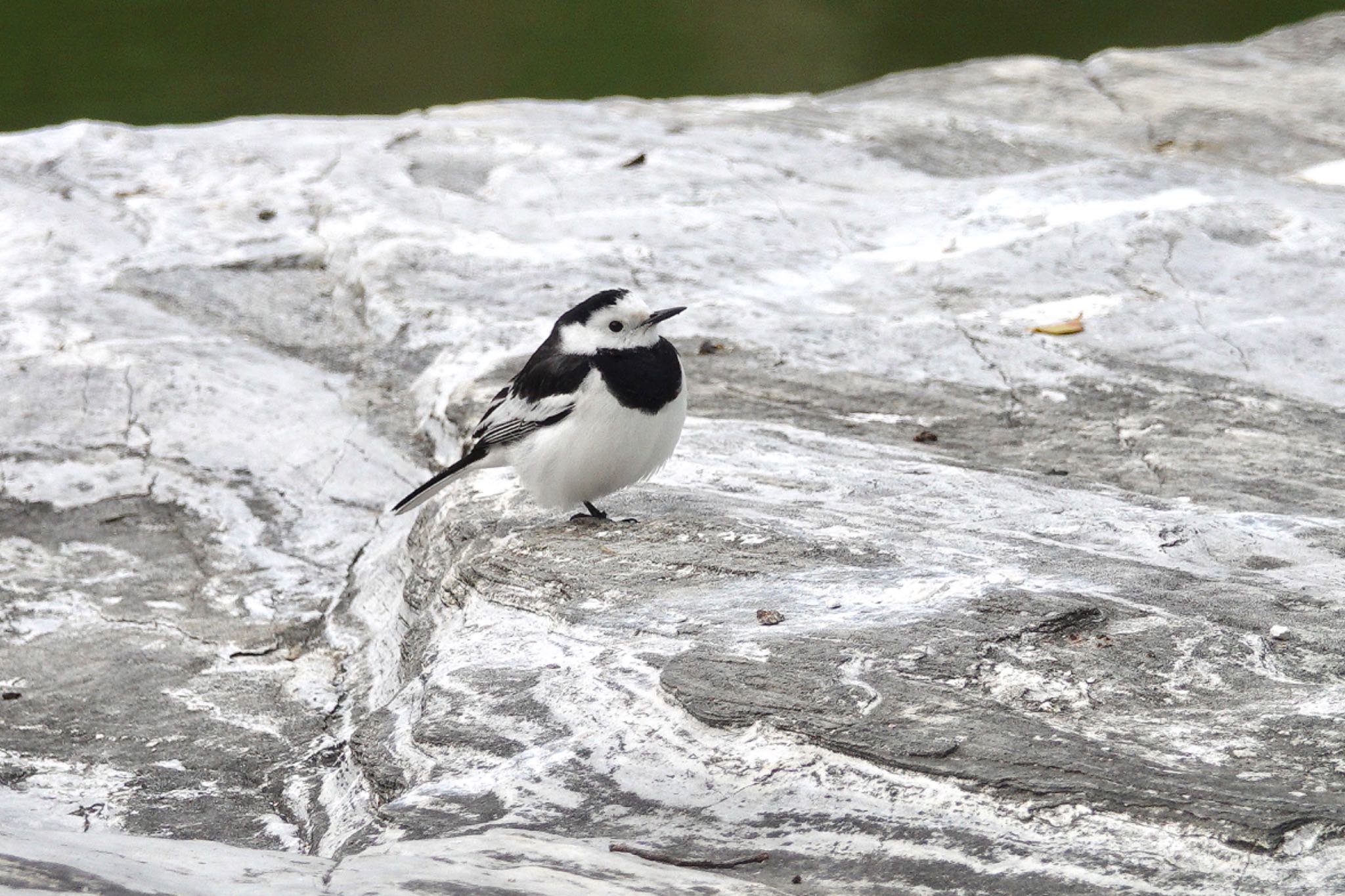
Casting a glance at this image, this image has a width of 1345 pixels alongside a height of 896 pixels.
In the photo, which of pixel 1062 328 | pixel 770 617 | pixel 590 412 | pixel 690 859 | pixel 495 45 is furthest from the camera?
pixel 495 45

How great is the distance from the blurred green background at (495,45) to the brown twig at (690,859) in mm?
15773

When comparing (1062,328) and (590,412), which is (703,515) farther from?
(1062,328)

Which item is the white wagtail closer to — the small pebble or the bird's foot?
the bird's foot

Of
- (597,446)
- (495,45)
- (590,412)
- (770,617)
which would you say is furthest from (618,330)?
(495,45)

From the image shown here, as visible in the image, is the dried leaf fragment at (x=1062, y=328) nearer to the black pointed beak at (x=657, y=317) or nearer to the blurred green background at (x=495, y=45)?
the black pointed beak at (x=657, y=317)

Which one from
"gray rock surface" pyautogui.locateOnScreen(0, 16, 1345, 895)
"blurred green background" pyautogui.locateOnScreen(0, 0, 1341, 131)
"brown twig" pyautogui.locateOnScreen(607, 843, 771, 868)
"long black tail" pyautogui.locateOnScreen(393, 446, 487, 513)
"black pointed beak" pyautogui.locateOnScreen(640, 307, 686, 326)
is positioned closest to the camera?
"brown twig" pyautogui.locateOnScreen(607, 843, 771, 868)

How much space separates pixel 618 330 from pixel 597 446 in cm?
41

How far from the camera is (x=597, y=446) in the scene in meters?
4.41

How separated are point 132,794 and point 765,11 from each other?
17.7m

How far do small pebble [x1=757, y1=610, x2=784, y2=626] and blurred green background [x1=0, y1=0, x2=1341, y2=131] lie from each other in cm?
1496

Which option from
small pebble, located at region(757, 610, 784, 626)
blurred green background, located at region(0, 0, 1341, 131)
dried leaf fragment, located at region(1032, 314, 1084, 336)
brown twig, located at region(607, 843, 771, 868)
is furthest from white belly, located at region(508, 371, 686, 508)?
blurred green background, located at region(0, 0, 1341, 131)

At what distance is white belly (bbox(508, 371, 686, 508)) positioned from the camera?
4379 mm

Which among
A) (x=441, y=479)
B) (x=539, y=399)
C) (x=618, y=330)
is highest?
(x=618, y=330)

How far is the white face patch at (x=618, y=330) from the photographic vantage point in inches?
180
